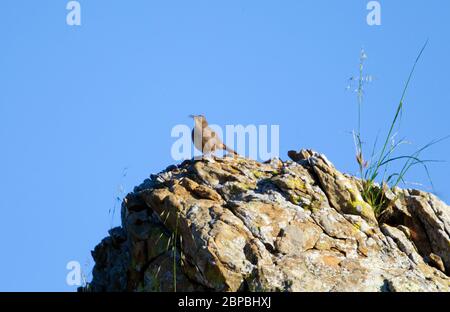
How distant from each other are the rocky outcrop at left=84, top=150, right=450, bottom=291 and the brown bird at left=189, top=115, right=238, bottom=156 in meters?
2.58

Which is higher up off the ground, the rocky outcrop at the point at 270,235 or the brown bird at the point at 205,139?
the brown bird at the point at 205,139

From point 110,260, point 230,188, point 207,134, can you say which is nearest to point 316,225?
point 230,188

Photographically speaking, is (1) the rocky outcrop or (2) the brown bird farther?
(2) the brown bird

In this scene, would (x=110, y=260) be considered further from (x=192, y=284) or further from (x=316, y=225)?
(x=316, y=225)

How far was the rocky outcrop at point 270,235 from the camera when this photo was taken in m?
9.60

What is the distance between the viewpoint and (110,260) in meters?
11.5

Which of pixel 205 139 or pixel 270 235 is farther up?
pixel 205 139

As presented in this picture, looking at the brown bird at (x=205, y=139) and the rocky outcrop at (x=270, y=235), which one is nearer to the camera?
the rocky outcrop at (x=270, y=235)

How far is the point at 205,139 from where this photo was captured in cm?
1491

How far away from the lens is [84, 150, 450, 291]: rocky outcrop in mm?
9602

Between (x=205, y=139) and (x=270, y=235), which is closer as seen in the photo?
(x=270, y=235)

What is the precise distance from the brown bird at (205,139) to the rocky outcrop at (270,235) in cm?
258

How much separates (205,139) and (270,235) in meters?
5.07
